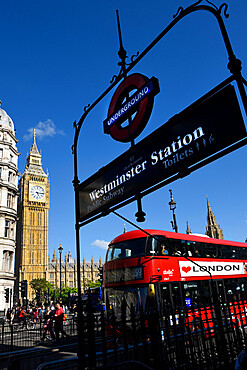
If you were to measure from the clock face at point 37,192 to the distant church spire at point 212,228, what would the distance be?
58.5 metres

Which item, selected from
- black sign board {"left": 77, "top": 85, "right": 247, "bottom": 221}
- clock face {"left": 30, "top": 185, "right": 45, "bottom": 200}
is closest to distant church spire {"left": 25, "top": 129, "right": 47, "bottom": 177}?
clock face {"left": 30, "top": 185, "right": 45, "bottom": 200}

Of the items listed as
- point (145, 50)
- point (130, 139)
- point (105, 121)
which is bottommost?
point (130, 139)

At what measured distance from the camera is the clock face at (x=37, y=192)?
104806 millimetres

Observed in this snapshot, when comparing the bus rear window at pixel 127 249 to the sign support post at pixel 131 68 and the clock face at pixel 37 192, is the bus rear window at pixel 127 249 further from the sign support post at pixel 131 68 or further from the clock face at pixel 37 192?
the clock face at pixel 37 192

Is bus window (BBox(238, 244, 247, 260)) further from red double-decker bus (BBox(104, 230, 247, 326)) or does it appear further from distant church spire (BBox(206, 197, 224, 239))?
distant church spire (BBox(206, 197, 224, 239))

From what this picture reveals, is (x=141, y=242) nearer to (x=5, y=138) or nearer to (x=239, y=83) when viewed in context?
(x=239, y=83)

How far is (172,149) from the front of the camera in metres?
3.96

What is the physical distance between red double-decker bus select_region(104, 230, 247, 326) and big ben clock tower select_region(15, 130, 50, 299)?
95.3 m

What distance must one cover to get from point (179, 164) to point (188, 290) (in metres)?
10.00

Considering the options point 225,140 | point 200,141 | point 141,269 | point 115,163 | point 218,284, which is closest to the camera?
point 225,140

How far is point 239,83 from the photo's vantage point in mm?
3471

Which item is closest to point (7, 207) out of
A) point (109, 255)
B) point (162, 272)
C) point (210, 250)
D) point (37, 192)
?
point (109, 255)

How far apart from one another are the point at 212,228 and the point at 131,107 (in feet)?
294

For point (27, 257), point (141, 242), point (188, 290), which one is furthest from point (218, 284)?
point (27, 257)
